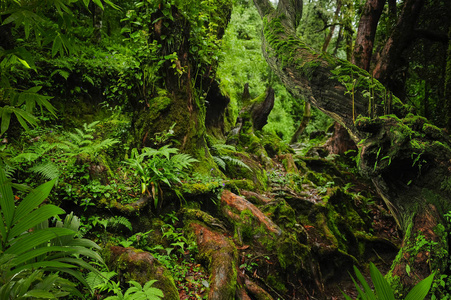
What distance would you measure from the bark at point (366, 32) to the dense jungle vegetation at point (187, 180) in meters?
0.06

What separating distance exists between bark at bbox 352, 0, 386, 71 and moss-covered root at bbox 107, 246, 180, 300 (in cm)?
781

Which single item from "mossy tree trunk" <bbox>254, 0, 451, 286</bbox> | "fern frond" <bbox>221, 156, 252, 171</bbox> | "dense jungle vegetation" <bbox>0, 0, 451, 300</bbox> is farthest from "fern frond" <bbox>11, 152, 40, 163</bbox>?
"mossy tree trunk" <bbox>254, 0, 451, 286</bbox>

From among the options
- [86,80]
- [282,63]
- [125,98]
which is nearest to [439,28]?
[282,63]

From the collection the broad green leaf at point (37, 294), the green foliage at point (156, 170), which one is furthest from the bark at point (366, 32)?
the broad green leaf at point (37, 294)

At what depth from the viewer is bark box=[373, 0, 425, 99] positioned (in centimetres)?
592

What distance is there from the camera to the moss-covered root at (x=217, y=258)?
2.56 m

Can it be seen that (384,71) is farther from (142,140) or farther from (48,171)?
(48,171)

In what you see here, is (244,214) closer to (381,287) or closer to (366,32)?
(381,287)

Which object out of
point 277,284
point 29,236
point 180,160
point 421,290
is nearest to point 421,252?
point 421,290

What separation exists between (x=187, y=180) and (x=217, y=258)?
57.2 inches

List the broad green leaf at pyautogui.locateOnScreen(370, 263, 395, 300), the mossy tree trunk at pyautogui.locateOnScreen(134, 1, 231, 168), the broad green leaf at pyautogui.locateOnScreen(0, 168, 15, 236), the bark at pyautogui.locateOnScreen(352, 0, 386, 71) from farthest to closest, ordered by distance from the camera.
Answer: the bark at pyautogui.locateOnScreen(352, 0, 386, 71), the mossy tree trunk at pyautogui.locateOnScreen(134, 1, 231, 168), the broad green leaf at pyautogui.locateOnScreen(370, 263, 395, 300), the broad green leaf at pyautogui.locateOnScreen(0, 168, 15, 236)

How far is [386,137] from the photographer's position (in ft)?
10.0

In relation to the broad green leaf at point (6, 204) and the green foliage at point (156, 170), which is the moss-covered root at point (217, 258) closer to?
the green foliage at point (156, 170)

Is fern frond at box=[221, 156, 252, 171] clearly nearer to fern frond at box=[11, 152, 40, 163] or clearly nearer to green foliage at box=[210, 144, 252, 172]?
green foliage at box=[210, 144, 252, 172]
